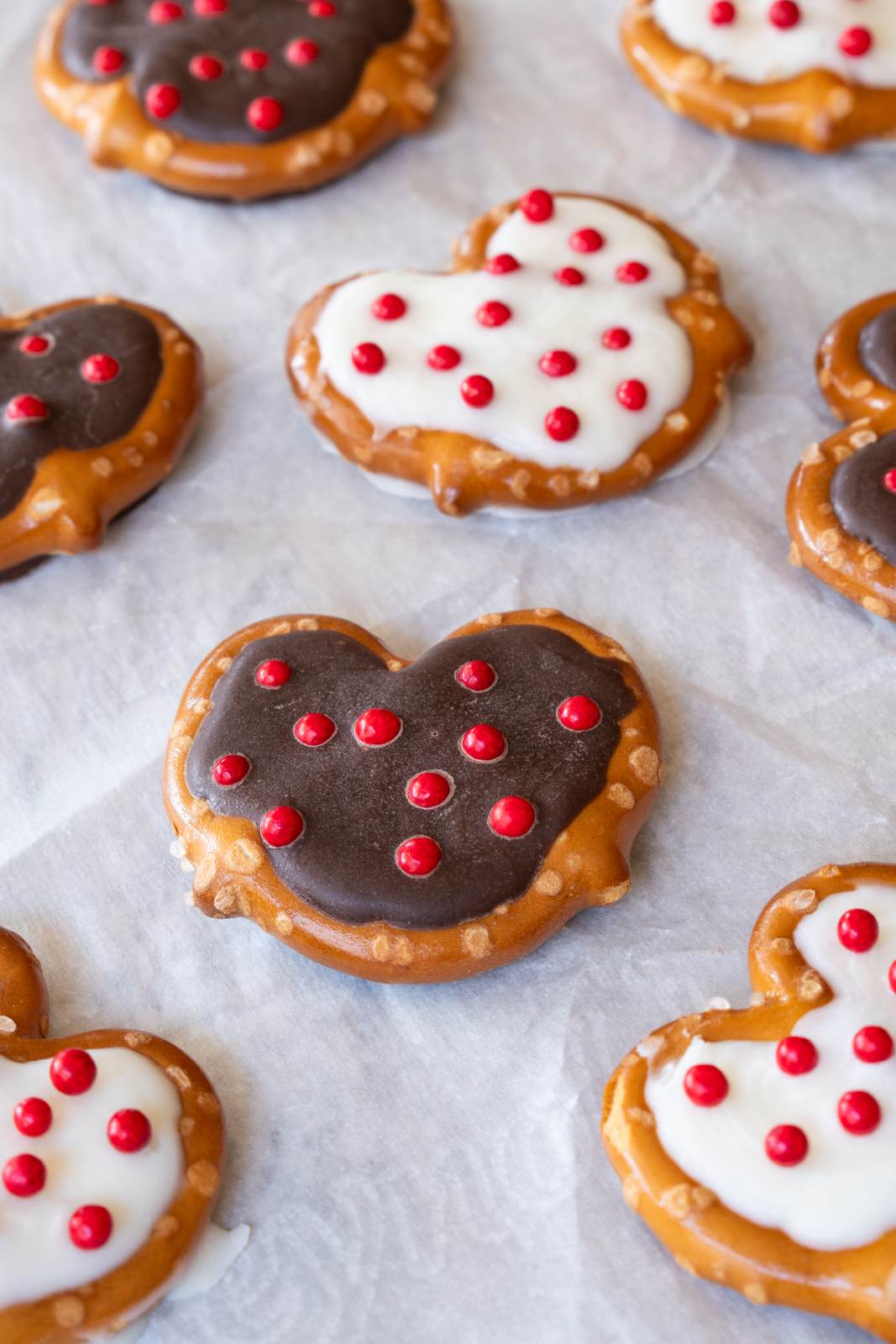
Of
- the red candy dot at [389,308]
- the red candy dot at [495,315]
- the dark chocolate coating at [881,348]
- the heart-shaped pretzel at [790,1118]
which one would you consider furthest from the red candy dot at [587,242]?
the heart-shaped pretzel at [790,1118]

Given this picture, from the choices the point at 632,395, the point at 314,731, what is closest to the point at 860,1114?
the point at 314,731

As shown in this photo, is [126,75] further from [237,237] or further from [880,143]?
[880,143]

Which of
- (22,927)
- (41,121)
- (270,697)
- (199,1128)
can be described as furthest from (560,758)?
(41,121)

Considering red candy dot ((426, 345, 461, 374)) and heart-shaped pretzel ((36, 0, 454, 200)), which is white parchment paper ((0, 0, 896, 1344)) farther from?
red candy dot ((426, 345, 461, 374))

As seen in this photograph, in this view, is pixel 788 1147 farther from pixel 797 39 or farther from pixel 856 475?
pixel 797 39

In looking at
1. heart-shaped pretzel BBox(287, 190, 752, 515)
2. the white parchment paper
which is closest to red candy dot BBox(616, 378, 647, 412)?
heart-shaped pretzel BBox(287, 190, 752, 515)

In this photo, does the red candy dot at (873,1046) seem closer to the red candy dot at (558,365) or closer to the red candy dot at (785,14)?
the red candy dot at (558,365)
